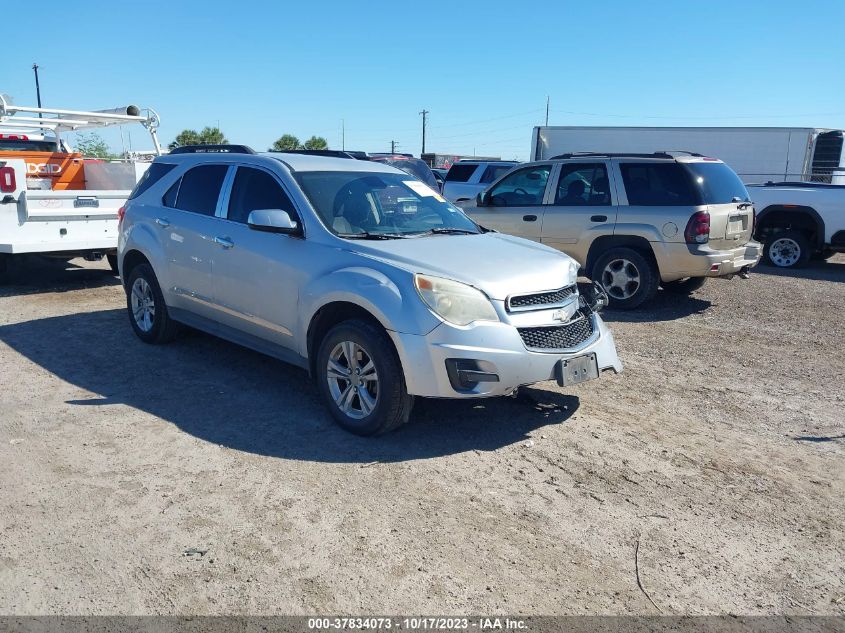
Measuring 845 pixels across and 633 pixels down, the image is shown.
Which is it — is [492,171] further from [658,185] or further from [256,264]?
[256,264]

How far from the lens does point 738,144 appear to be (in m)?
23.5

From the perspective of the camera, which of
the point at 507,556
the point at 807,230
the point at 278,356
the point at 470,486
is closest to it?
the point at 507,556

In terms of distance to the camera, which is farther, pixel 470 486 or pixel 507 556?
pixel 470 486

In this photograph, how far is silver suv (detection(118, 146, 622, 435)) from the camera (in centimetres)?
455

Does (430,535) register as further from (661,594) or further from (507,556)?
(661,594)

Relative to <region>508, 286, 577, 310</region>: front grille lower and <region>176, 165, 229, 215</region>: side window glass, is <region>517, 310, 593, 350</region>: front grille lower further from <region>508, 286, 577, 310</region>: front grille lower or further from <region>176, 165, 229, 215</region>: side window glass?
<region>176, 165, 229, 215</region>: side window glass

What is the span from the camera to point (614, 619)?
10.2 ft

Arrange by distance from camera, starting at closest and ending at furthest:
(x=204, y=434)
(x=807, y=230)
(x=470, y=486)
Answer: (x=470, y=486) < (x=204, y=434) < (x=807, y=230)

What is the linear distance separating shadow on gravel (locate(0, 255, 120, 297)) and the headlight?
7.31 m

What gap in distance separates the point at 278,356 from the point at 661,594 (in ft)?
10.7

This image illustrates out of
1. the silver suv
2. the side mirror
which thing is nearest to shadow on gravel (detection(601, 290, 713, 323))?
the silver suv

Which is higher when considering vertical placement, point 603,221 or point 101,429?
point 603,221

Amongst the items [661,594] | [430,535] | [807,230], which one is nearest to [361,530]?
[430,535]

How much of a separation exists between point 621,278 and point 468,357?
529 centimetres
